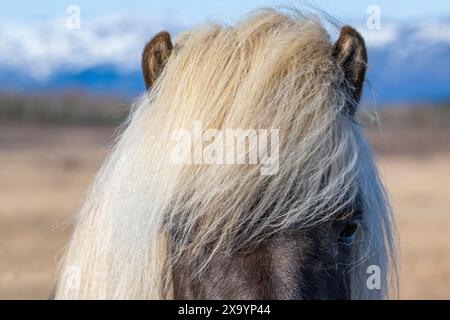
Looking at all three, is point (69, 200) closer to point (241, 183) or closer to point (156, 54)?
point (156, 54)

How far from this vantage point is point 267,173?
7.47 ft

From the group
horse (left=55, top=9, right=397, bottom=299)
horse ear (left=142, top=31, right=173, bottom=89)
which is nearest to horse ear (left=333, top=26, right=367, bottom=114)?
horse (left=55, top=9, right=397, bottom=299)

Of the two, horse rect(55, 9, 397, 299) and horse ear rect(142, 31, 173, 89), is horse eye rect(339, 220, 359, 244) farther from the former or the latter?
horse ear rect(142, 31, 173, 89)

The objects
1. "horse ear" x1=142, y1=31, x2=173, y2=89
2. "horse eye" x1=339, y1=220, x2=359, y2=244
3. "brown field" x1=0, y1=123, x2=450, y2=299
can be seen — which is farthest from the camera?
"brown field" x1=0, y1=123, x2=450, y2=299

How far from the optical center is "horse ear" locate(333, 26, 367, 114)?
2.59 meters

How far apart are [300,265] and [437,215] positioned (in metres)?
16.7

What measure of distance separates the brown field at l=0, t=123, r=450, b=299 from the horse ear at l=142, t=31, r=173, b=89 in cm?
63

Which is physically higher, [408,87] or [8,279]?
[408,87]

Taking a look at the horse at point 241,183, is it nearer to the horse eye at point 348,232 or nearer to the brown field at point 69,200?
the horse eye at point 348,232

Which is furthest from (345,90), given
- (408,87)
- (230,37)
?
(408,87)

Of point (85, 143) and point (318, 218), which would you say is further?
point (85, 143)

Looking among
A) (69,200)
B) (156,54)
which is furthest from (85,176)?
(156,54)
